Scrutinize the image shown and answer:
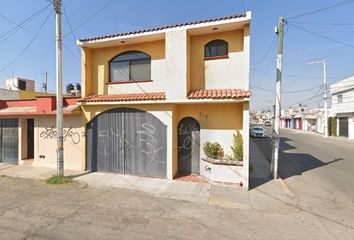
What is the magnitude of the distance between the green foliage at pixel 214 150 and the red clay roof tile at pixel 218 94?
82.7 inches

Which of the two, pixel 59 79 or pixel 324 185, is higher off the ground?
pixel 59 79

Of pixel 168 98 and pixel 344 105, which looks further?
pixel 344 105

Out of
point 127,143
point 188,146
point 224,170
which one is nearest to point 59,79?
point 127,143

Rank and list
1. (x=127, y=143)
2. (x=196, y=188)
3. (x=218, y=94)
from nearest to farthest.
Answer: (x=196, y=188)
(x=218, y=94)
(x=127, y=143)

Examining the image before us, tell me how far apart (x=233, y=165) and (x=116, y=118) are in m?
5.55

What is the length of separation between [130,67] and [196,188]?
647 cm

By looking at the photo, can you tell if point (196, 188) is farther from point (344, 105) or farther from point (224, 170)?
point (344, 105)

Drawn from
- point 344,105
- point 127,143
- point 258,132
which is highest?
point 344,105

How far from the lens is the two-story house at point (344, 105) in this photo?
28.7 meters

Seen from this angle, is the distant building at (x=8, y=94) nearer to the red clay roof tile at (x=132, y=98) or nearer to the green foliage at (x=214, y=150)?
the red clay roof tile at (x=132, y=98)

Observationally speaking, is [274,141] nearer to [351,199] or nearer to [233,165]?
[233,165]

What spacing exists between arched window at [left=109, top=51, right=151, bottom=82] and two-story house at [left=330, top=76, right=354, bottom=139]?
100 ft

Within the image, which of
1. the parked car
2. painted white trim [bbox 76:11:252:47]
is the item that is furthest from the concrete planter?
the parked car

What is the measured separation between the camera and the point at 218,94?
8.25 meters
